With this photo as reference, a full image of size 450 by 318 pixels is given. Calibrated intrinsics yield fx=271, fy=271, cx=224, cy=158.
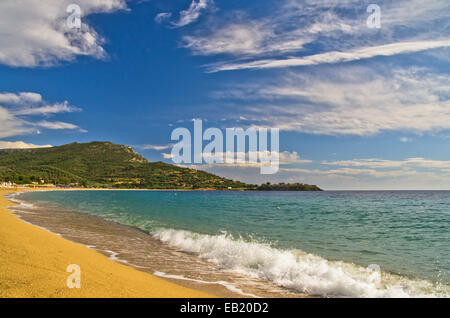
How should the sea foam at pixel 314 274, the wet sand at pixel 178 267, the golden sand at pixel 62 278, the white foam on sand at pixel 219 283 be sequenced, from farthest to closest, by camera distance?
the wet sand at pixel 178 267 → the sea foam at pixel 314 274 → the white foam on sand at pixel 219 283 → the golden sand at pixel 62 278

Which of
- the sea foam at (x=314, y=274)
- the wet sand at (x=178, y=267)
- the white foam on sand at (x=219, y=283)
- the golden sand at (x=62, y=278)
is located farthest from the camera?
the wet sand at (x=178, y=267)

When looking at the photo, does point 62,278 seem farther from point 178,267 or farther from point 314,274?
point 314,274

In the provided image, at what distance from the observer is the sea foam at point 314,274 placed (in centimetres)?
816

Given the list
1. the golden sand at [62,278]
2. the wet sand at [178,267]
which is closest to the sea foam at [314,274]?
the wet sand at [178,267]

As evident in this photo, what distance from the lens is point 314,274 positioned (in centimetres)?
955

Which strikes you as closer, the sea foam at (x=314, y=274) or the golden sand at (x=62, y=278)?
the golden sand at (x=62, y=278)

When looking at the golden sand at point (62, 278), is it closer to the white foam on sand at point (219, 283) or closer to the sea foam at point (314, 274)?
the white foam on sand at point (219, 283)

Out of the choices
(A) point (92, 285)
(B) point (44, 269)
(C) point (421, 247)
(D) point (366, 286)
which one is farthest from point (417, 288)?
(B) point (44, 269)

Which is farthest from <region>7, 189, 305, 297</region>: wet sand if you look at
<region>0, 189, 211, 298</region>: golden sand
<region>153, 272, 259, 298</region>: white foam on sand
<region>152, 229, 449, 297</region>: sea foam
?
<region>0, 189, 211, 298</region>: golden sand

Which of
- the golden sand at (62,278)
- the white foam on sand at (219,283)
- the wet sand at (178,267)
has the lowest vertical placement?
the wet sand at (178,267)

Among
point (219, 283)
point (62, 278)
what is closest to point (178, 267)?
point (219, 283)

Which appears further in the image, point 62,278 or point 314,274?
point 314,274

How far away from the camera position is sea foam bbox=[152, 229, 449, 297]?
816 cm

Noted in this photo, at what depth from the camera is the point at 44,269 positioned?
7.60m
